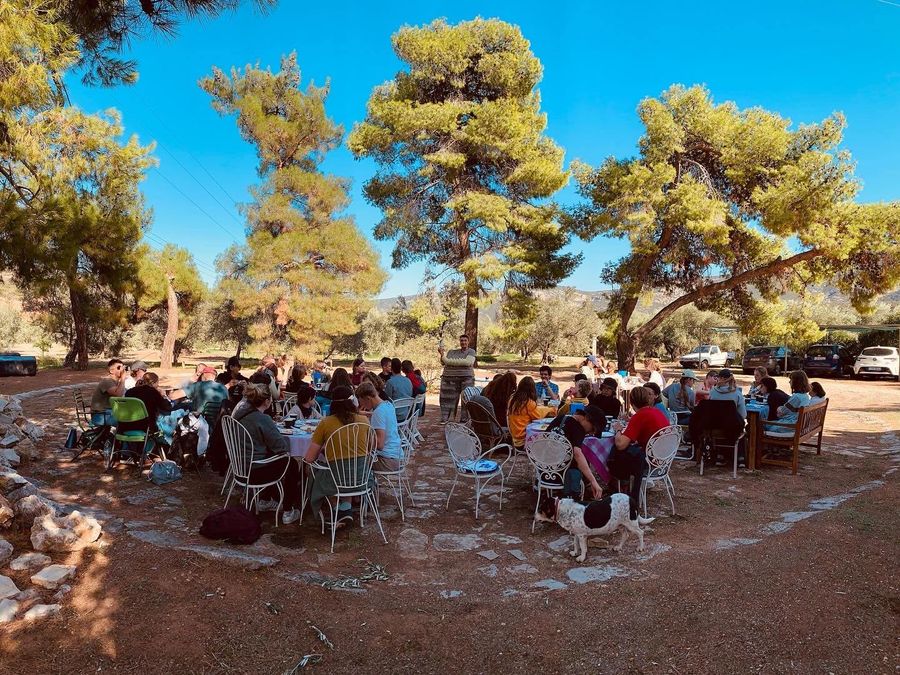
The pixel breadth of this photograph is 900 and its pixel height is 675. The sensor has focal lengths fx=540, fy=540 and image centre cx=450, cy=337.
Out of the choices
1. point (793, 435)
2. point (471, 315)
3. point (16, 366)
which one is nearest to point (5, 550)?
point (793, 435)

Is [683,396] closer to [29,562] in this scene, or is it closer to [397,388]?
[397,388]

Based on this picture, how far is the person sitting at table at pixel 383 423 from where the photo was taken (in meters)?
4.66

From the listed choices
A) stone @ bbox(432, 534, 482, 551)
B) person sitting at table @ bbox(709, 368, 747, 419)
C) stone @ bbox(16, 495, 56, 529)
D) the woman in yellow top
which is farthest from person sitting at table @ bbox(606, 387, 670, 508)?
stone @ bbox(16, 495, 56, 529)

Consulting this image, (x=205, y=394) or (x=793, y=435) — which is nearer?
(x=205, y=394)

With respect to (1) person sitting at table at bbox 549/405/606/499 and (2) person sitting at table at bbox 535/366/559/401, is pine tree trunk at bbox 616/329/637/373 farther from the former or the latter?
(1) person sitting at table at bbox 549/405/606/499

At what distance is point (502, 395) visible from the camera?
6305 millimetres

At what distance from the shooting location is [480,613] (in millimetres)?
3150

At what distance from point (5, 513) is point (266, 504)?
184 cm

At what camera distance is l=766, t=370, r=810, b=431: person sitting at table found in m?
6.74

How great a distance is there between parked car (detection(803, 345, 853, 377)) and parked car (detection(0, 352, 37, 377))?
29.1 meters

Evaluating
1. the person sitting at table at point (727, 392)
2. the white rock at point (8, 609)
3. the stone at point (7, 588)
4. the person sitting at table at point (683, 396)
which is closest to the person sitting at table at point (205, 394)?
the stone at point (7, 588)

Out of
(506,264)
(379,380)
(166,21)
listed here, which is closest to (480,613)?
(379,380)

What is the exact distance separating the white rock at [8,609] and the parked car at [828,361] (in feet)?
85.3

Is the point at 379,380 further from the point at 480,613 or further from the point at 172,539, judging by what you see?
the point at 480,613
